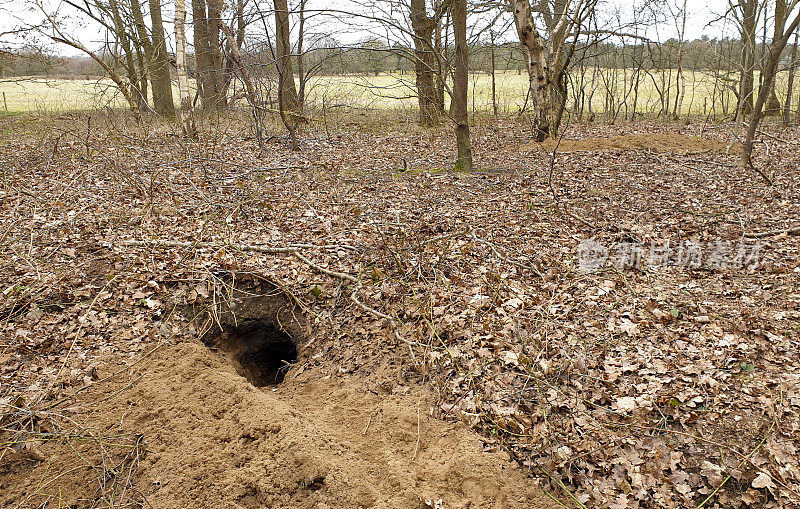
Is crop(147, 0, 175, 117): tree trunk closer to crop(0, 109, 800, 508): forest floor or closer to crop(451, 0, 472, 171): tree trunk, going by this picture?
crop(0, 109, 800, 508): forest floor

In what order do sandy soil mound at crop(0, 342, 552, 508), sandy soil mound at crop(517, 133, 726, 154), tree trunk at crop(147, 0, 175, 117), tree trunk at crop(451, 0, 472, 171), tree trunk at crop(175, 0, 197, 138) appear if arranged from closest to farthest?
sandy soil mound at crop(0, 342, 552, 508) < tree trunk at crop(451, 0, 472, 171) < tree trunk at crop(175, 0, 197, 138) < sandy soil mound at crop(517, 133, 726, 154) < tree trunk at crop(147, 0, 175, 117)

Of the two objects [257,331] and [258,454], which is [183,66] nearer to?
[257,331]

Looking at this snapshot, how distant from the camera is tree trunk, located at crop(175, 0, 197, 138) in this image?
984 centimetres

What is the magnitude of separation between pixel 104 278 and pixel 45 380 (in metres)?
1.48

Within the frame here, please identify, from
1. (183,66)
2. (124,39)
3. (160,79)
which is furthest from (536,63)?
(124,39)

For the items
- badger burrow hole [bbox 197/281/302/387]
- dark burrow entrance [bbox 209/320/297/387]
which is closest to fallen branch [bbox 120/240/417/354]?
badger burrow hole [bbox 197/281/302/387]

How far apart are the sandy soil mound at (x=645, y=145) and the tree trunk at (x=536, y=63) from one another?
2.01 feet

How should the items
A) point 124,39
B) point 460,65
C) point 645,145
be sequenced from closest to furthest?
point 460,65 → point 645,145 → point 124,39

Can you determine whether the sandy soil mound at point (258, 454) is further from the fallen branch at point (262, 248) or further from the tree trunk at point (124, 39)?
the tree trunk at point (124, 39)

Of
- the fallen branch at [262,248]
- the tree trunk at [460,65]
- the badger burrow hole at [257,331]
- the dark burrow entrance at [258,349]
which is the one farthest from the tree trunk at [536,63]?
the dark burrow entrance at [258,349]

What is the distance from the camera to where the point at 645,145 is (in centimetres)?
1077

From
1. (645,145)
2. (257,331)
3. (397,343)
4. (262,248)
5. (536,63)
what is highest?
(536,63)

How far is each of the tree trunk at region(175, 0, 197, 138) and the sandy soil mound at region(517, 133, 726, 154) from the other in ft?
25.4

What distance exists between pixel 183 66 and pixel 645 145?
10437mm
